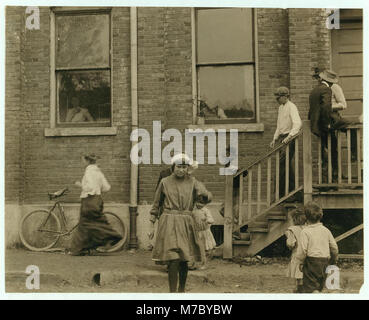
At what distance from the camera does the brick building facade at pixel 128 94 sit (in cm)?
877

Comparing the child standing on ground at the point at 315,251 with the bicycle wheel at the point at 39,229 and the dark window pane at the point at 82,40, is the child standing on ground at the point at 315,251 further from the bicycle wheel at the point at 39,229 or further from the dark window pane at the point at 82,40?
the dark window pane at the point at 82,40

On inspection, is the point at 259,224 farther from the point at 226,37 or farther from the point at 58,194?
the point at 58,194

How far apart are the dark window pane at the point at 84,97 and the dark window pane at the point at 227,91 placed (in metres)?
1.65

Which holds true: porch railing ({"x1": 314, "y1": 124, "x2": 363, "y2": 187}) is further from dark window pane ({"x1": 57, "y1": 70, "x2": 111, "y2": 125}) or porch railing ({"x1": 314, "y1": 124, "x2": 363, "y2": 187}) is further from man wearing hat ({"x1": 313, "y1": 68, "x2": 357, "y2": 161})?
dark window pane ({"x1": 57, "y1": 70, "x2": 111, "y2": 125})

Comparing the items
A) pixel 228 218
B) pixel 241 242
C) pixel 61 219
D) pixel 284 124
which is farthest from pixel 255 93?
pixel 61 219

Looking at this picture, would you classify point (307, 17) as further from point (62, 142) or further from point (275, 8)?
point (62, 142)

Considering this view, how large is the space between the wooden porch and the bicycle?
190 centimetres

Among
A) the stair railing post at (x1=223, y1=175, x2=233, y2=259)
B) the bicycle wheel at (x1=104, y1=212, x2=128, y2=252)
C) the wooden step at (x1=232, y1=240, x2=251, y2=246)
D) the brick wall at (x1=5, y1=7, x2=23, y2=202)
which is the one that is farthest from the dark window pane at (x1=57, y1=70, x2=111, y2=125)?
the wooden step at (x1=232, y1=240, x2=251, y2=246)

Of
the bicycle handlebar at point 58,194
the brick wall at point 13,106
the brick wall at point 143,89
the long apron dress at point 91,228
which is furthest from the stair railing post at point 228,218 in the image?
the brick wall at point 13,106

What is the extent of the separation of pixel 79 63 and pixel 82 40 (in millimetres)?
400

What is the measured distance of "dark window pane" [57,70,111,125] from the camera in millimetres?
9172

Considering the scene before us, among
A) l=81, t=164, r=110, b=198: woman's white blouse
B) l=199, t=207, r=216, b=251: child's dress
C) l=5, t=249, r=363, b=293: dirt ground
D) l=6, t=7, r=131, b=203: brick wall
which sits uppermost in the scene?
l=6, t=7, r=131, b=203: brick wall

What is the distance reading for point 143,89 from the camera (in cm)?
901

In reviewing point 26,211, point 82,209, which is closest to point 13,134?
point 26,211
